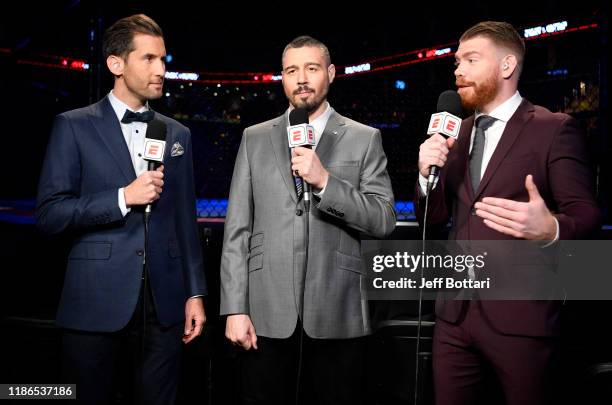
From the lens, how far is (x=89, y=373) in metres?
1.84

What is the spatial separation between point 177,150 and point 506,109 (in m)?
1.18

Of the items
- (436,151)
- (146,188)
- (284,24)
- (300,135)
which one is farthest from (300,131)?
(284,24)

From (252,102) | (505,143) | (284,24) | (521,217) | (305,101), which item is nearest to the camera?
(521,217)

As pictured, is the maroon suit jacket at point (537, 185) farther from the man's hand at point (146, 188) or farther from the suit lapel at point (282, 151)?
the man's hand at point (146, 188)

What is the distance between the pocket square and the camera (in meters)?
2.09

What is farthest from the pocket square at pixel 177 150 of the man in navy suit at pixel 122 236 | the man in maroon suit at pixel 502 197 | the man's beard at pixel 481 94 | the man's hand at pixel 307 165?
the man's beard at pixel 481 94

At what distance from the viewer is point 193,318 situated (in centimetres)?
206

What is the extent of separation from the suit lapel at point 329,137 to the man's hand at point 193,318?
27.8 inches

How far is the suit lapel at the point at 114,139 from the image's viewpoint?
195 cm

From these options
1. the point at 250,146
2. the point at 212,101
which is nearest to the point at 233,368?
the point at 250,146

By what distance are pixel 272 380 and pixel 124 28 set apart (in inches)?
54.2

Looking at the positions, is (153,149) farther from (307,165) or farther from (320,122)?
(320,122)

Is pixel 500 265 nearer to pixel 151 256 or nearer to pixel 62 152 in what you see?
pixel 151 256

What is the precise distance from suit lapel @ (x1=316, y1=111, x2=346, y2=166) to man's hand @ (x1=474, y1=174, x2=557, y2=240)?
0.62 m
